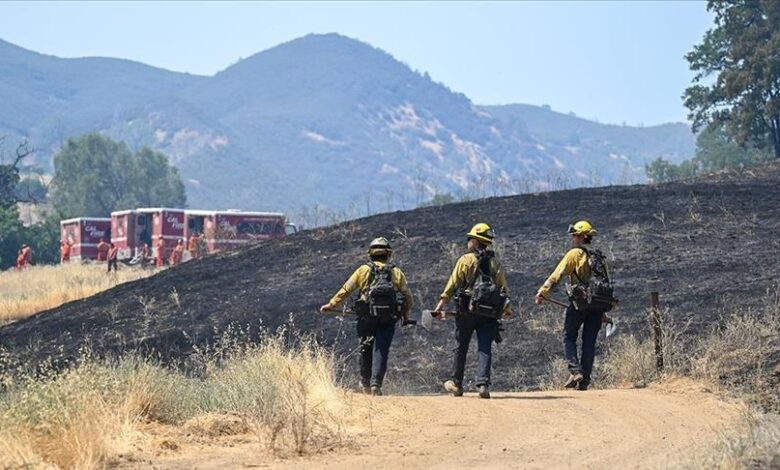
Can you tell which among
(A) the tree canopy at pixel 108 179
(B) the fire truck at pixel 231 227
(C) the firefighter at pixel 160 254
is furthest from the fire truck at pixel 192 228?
(A) the tree canopy at pixel 108 179

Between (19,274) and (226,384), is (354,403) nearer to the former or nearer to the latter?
(226,384)

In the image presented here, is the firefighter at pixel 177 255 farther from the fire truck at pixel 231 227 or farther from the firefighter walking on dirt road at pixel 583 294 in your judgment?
the firefighter walking on dirt road at pixel 583 294

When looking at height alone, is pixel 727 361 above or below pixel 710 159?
below

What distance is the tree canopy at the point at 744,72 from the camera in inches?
2085

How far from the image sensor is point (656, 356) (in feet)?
57.0

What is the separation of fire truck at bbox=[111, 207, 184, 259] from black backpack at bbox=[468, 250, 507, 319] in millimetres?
43432

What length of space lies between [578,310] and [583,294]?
28 cm

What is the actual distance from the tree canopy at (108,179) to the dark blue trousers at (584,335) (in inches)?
4962

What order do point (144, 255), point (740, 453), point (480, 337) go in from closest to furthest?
point (740, 453), point (480, 337), point (144, 255)

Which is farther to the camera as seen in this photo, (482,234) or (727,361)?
(727,361)

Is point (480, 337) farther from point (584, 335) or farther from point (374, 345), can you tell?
point (584, 335)

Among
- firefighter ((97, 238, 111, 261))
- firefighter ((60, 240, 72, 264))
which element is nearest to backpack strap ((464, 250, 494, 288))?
firefighter ((97, 238, 111, 261))

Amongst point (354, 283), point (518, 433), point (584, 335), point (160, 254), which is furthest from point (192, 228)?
point (518, 433)

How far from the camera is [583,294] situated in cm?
1672
